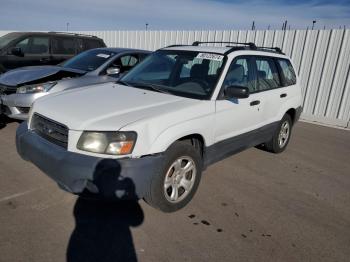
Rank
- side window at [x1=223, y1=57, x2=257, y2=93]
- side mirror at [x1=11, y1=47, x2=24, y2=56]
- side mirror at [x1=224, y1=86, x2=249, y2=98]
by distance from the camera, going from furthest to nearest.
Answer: side mirror at [x1=11, y1=47, x2=24, y2=56] → side window at [x1=223, y1=57, x2=257, y2=93] → side mirror at [x1=224, y1=86, x2=249, y2=98]

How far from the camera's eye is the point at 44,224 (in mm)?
2945

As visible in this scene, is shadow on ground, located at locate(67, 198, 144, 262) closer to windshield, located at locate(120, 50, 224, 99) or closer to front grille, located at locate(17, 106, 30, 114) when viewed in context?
windshield, located at locate(120, 50, 224, 99)

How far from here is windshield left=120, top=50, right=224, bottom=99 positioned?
3.77 m

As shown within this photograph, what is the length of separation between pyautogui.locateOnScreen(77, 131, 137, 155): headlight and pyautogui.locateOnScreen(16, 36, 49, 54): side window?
6.96 m

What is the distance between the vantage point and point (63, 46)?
8953 mm

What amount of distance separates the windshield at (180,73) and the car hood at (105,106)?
0.77 ft

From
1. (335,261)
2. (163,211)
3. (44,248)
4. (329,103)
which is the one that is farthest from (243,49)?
(329,103)

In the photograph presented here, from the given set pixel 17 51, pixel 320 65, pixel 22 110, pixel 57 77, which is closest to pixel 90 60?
pixel 57 77

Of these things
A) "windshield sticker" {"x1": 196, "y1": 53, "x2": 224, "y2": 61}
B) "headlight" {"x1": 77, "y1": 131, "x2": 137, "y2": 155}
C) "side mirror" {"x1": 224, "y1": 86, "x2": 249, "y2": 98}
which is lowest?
"headlight" {"x1": 77, "y1": 131, "x2": 137, "y2": 155}

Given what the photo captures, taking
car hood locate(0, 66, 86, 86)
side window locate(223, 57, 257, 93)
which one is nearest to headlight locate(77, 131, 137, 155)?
side window locate(223, 57, 257, 93)

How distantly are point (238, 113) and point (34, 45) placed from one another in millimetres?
6984

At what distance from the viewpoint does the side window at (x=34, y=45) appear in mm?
8539

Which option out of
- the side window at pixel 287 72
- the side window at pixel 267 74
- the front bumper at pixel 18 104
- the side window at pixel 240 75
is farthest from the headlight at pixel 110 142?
the side window at pixel 287 72

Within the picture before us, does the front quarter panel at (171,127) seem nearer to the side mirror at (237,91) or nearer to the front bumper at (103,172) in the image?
the front bumper at (103,172)
